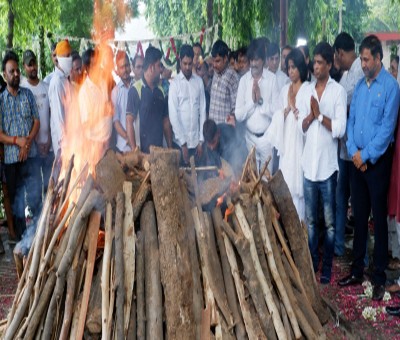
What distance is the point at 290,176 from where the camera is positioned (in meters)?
6.79

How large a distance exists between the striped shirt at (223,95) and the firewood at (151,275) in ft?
14.5

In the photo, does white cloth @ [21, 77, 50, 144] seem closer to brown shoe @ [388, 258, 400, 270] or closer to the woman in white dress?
the woman in white dress

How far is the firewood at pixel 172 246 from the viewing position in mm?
4051

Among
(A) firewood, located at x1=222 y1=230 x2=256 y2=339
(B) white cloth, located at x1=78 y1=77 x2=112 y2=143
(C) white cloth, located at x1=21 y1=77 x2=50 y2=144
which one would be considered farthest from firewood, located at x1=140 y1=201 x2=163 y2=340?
(C) white cloth, located at x1=21 y1=77 x2=50 y2=144

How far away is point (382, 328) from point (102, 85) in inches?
192

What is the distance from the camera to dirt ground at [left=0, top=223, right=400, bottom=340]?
531 cm

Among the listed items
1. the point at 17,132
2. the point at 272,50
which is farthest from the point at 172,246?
the point at 272,50

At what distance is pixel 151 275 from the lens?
418 centimetres

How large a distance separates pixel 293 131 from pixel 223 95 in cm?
227

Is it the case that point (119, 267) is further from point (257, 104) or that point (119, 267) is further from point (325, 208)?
point (257, 104)

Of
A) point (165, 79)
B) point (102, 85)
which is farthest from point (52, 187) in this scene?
point (165, 79)

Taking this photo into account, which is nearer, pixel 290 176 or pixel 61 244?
pixel 61 244

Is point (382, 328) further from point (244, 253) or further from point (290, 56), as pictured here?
point (290, 56)

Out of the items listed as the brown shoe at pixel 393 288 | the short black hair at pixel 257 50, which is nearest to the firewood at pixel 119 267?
the brown shoe at pixel 393 288
